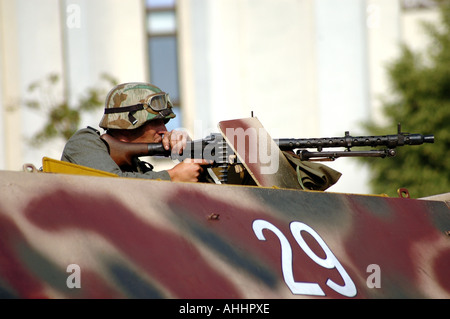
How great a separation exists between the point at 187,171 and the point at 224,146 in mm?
257

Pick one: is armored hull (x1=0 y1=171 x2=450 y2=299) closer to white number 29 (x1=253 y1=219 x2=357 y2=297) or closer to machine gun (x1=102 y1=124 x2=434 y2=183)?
white number 29 (x1=253 y1=219 x2=357 y2=297)

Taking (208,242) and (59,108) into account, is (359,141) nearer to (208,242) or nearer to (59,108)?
(208,242)

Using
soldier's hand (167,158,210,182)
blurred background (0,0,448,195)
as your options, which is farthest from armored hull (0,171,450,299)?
blurred background (0,0,448,195)

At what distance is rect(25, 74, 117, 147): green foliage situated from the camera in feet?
40.8

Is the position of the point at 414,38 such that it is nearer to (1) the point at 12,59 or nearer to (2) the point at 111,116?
(1) the point at 12,59

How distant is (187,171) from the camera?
4.51 meters

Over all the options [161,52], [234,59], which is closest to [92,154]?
[234,59]

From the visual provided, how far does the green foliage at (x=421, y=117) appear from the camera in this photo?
12711 millimetres

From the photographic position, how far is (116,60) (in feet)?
45.2

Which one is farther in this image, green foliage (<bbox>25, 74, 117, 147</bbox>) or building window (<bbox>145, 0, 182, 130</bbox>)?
building window (<bbox>145, 0, 182, 130</bbox>)

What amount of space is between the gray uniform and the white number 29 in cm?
87

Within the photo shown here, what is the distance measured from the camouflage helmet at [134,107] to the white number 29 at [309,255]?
57.4 inches

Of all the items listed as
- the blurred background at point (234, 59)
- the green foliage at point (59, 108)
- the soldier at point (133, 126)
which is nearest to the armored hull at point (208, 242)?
the soldier at point (133, 126)

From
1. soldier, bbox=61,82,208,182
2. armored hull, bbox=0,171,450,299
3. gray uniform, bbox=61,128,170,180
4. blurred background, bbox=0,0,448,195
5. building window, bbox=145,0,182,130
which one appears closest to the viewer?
armored hull, bbox=0,171,450,299
